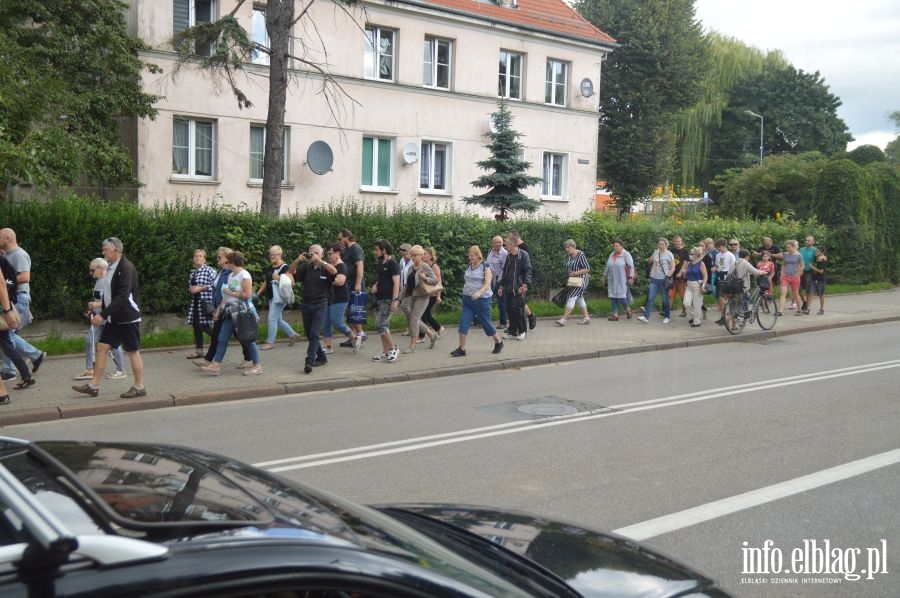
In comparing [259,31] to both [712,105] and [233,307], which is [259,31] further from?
[712,105]

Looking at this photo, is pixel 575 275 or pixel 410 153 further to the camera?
pixel 410 153

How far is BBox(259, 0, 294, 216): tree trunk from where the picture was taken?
1736cm

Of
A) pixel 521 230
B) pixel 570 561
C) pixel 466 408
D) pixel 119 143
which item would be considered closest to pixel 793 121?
pixel 521 230

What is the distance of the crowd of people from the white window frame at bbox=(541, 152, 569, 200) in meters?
10.3

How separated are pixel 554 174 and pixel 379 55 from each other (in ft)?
26.5

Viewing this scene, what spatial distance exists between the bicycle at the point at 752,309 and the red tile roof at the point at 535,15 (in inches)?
543

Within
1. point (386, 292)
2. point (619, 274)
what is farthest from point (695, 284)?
point (386, 292)

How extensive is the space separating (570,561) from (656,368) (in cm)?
1120

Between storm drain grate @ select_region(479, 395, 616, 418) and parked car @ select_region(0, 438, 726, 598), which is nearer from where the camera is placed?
parked car @ select_region(0, 438, 726, 598)

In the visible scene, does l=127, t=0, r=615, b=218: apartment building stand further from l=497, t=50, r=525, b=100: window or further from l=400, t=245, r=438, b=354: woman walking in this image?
l=400, t=245, r=438, b=354: woman walking

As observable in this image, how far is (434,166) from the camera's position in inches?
1097

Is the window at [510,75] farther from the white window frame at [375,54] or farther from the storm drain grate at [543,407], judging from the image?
the storm drain grate at [543,407]

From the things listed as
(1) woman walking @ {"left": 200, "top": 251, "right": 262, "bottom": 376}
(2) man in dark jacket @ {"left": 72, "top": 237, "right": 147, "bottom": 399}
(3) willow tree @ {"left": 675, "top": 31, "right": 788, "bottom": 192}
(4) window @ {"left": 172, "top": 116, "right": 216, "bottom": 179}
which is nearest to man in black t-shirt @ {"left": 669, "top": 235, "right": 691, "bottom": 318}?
(1) woman walking @ {"left": 200, "top": 251, "right": 262, "bottom": 376}

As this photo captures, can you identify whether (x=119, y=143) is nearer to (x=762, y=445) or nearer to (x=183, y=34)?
(x=183, y=34)
